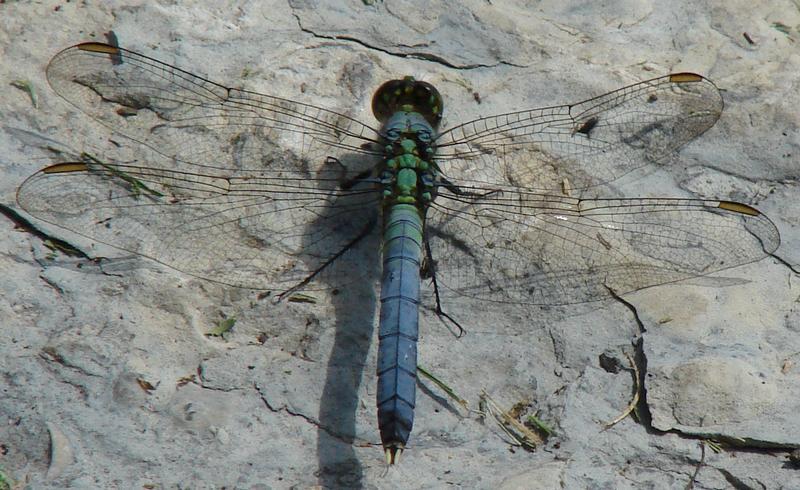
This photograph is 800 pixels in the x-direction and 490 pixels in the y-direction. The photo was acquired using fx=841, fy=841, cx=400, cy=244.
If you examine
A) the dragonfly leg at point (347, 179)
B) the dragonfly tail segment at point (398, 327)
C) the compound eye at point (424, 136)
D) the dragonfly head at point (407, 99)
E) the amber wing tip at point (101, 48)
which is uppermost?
the dragonfly head at point (407, 99)

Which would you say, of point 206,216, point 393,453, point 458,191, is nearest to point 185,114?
point 206,216

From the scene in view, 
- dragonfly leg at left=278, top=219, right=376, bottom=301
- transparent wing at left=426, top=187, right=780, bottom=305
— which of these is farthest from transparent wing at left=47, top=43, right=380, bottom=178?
transparent wing at left=426, top=187, right=780, bottom=305

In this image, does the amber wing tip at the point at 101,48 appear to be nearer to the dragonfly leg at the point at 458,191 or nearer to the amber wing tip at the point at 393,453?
the dragonfly leg at the point at 458,191

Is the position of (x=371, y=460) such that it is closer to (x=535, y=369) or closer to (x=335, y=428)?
(x=335, y=428)

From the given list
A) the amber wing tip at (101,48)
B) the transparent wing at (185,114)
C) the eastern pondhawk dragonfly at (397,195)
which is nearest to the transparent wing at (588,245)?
the eastern pondhawk dragonfly at (397,195)

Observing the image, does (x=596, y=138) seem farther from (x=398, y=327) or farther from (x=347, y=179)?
(x=398, y=327)

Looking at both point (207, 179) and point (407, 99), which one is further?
point (407, 99)
